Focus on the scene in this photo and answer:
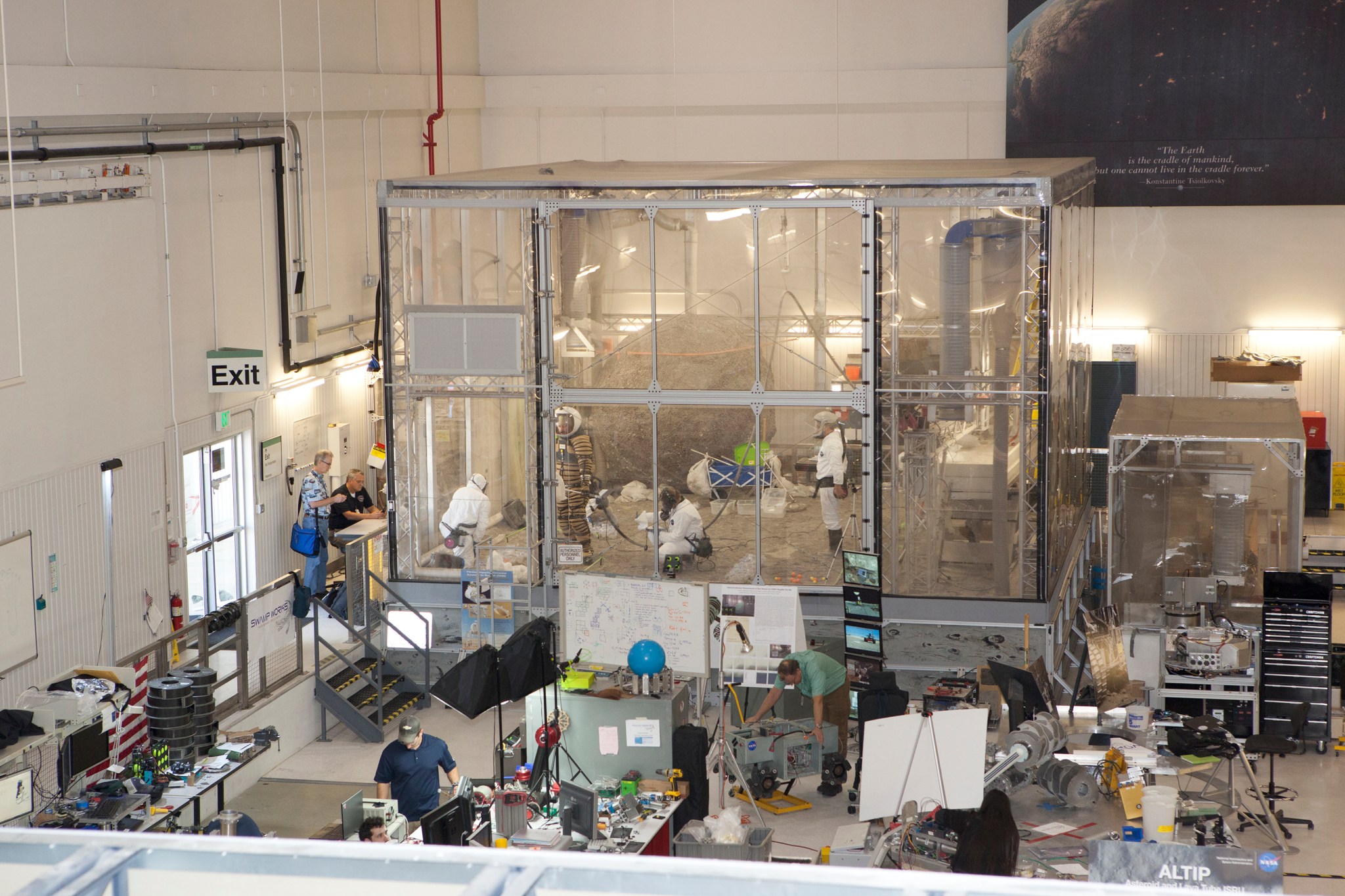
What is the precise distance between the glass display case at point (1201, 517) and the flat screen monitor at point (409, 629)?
6.42 meters

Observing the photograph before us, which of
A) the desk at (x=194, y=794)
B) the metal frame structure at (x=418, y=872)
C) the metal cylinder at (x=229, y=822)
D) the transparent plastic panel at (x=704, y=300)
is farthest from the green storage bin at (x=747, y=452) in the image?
the metal frame structure at (x=418, y=872)

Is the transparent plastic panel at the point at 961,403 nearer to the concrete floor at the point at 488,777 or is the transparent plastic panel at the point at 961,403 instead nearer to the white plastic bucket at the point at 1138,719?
the concrete floor at the point at 488,777

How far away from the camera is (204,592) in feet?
45.7

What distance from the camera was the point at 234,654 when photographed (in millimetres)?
11758

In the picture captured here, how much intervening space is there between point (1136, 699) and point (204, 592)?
8749mm

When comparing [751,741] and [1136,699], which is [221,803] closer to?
[751,741]

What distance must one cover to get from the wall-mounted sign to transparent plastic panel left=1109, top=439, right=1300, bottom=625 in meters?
8.19

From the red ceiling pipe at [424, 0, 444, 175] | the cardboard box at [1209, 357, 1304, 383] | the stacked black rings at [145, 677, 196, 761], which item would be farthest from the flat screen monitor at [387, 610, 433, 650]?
the cardboard box at [1209, 357, 1304, 383]

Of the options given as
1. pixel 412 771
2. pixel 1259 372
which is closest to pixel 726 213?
pixel 412 771

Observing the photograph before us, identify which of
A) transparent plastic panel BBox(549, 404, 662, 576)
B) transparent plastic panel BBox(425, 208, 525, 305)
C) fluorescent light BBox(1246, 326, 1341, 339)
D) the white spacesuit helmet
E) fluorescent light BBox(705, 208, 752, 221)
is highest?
fluorescent light BBox(705, 208, 752, 221)

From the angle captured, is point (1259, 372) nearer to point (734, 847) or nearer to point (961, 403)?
point (961, 403)

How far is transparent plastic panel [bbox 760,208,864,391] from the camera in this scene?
41.5ft

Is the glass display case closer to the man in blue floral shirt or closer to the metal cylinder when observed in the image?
the man in blue floral shirt

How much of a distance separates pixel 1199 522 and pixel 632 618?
586 centimetres
